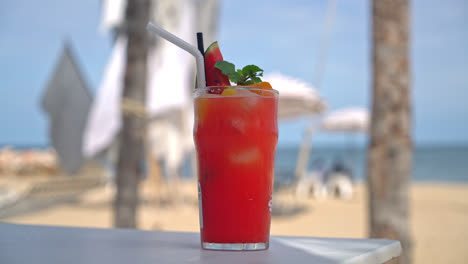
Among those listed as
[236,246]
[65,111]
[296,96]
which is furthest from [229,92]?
[65,111]

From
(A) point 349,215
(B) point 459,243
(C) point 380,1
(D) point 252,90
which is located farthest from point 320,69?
(D) point 252,90

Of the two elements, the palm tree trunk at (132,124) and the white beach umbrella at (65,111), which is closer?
the palm tree trunk at (132,124)

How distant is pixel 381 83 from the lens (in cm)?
244

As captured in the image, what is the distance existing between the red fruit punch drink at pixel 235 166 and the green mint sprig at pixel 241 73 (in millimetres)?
24

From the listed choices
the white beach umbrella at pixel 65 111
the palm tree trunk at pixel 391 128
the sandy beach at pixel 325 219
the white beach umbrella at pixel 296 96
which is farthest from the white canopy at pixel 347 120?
the palm tree trunk at pixel 391 128

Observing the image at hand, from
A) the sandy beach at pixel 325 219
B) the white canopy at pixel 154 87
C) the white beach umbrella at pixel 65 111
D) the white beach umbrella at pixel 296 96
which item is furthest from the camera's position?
the white beach umbrella at pixel 65 111

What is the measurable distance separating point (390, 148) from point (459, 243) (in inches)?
127

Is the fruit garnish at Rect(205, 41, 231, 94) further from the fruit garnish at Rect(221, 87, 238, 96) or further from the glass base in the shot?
the glass base

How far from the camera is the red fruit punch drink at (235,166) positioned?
0.69m

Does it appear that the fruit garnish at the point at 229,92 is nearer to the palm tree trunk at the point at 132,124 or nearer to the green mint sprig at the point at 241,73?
the green mint sprig at the point at 241,73

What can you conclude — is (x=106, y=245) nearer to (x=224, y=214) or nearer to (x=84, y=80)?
(x=224, y=214)

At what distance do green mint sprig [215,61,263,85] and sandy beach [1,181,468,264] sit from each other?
3.55 meters

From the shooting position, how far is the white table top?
55 cm

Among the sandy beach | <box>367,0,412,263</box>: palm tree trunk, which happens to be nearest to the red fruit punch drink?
<box>367,0,412,263</box>: palm tree trunk
